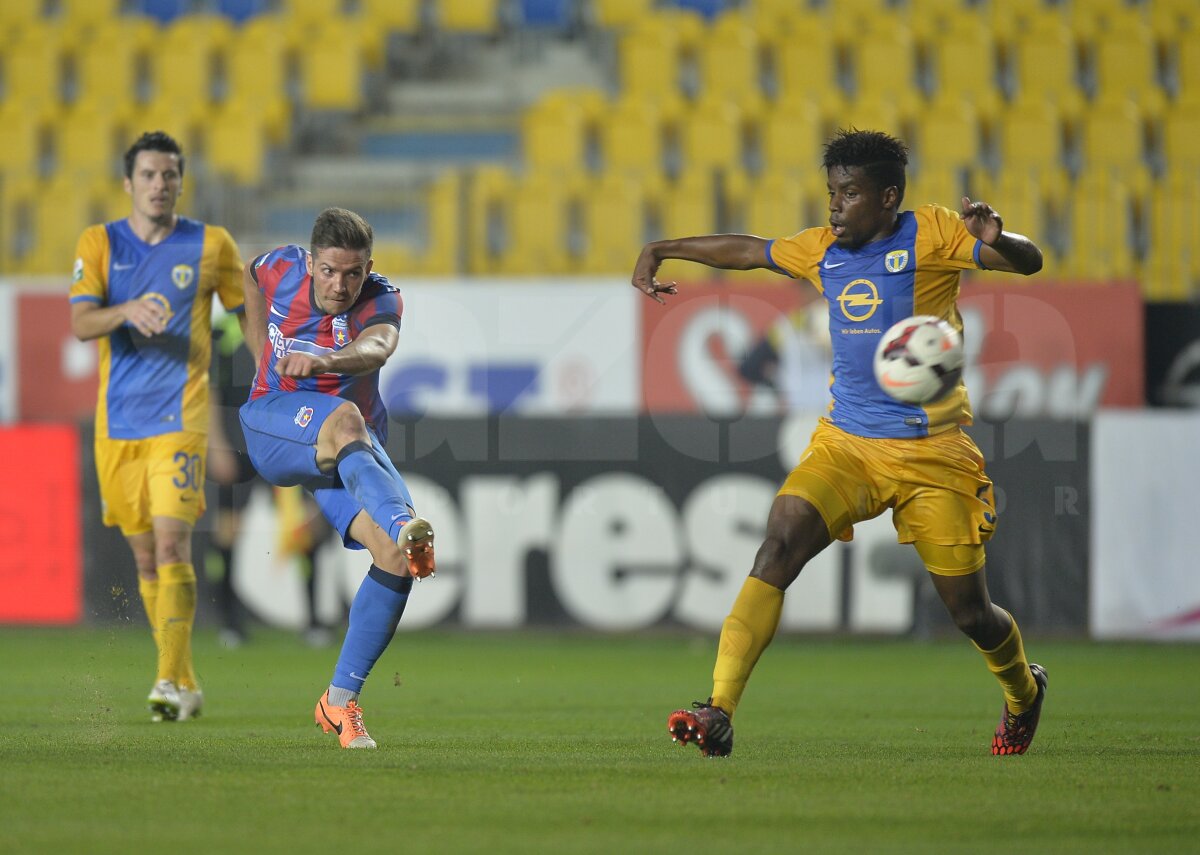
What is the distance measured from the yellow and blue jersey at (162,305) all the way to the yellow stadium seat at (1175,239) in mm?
9395

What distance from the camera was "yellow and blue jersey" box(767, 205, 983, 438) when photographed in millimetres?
6457

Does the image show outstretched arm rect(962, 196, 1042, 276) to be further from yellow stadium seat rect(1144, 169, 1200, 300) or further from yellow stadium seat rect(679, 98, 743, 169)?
yellow stadium seat rect(679, 98, 743, 169)

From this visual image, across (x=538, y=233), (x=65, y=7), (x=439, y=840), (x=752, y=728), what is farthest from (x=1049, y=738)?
(x=65, y=7)

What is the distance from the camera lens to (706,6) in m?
20.2

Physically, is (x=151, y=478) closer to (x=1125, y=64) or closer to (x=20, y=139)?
(x=20, y=139)

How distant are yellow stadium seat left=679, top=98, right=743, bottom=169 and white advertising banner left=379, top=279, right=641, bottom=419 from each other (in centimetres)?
327

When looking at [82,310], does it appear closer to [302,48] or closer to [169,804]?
[169,804]

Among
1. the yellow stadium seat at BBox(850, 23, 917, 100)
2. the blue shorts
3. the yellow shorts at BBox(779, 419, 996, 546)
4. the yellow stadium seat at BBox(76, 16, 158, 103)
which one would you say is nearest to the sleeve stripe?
the yellow shorts at BBox(779, 419, 996, 546)

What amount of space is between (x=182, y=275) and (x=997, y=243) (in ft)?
12.5

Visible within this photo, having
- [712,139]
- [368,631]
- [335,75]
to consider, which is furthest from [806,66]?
[368,631]

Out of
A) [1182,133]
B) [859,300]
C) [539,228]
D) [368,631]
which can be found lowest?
[368,631]

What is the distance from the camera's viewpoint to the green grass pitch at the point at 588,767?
181 inches

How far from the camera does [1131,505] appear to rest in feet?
42.3

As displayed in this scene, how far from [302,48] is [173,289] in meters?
11.6
